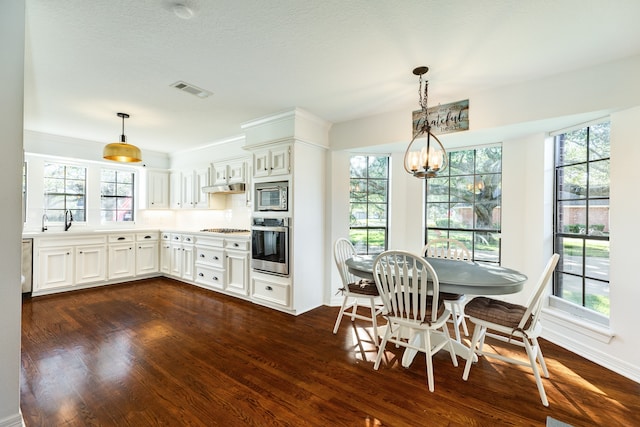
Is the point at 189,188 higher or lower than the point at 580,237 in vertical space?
higher

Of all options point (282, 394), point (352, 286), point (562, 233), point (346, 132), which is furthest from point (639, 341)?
point (346, 132)

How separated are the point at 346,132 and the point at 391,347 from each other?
2612mm

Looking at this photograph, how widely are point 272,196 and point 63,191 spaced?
3.92 metres

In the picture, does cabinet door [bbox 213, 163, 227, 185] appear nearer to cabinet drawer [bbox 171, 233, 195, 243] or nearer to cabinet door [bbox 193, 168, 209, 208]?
cabinet door [bbox 193, 168, 209, 208]

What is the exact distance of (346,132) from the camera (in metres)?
3.91

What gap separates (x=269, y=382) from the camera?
219 cm

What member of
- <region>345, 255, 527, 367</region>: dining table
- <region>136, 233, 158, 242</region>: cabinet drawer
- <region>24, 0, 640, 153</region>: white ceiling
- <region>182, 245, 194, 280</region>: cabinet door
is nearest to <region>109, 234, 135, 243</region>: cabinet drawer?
<region>136, 233, 158, 242</region>: cabinet drawer

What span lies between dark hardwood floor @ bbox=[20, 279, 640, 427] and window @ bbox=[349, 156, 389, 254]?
50.6 inches

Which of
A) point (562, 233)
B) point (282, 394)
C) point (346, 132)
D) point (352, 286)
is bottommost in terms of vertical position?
point (282, 394)

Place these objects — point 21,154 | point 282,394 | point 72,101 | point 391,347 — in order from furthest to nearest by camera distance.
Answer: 1. point 72,101
2. point 391,347
3. point 282,394
4. point 21,154

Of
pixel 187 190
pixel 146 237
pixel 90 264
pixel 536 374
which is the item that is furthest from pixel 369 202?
pixel 90 264

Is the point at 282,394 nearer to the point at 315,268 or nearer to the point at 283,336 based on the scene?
the point at 283,336

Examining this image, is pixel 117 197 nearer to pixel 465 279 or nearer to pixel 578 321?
pixel 465 279

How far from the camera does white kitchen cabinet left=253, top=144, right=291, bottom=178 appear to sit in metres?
3.65
